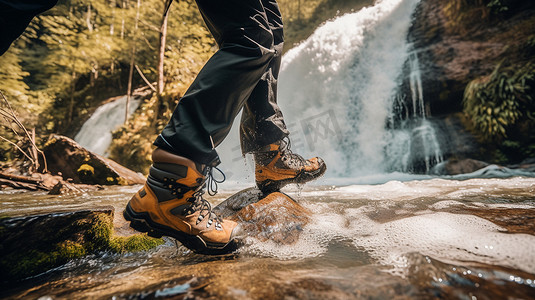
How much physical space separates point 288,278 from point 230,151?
6286 millimetres

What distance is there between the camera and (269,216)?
133 centimetres

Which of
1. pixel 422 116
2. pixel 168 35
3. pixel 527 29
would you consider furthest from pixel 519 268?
pixel 168 35

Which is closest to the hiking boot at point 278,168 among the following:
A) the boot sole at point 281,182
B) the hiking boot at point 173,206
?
the boot sole at point 281,182

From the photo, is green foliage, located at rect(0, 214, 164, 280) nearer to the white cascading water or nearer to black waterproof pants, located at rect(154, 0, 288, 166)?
black waterproof pants, located at rect(154, 0, 288, 166)

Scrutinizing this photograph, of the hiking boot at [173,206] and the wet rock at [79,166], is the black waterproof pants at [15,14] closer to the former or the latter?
the hiking boot at [173,206]

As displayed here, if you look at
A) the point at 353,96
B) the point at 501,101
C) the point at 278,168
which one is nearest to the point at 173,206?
the point at 278,168

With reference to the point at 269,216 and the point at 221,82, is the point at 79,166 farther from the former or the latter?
the point at 221,82

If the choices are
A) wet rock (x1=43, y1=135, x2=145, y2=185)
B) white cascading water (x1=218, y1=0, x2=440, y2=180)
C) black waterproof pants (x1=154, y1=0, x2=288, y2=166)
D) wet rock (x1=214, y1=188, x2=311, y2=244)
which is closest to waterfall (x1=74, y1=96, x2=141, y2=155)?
wet rock (x1=43, y1=135, x2=145, y2=185)

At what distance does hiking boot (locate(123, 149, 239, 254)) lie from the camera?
938 millimetres

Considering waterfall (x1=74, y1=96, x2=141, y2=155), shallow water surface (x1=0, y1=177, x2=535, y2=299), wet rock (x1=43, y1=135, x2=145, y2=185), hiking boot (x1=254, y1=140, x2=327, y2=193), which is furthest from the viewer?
waterfall (x1=74, y1=96, x2=141, y2=155)

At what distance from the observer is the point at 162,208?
0.95 m

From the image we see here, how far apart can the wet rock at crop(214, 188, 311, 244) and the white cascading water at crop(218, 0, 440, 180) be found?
174 inches

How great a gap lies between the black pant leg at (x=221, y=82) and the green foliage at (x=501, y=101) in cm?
592

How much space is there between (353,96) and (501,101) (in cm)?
303
